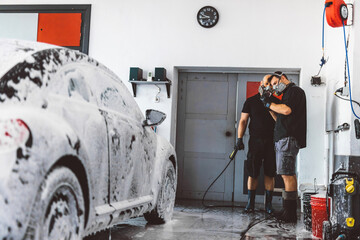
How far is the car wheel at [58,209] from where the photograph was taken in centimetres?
170

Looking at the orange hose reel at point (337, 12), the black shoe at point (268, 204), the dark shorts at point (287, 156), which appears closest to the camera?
the orange hose reel at point (337, 12)

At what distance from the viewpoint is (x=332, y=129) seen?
5273 mm

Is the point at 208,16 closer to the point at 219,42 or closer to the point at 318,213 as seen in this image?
the point at 219,42

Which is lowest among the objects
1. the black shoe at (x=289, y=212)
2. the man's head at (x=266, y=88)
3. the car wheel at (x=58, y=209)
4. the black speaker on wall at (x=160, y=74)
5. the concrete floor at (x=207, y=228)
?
the concrete floor at (x=207, y=228)

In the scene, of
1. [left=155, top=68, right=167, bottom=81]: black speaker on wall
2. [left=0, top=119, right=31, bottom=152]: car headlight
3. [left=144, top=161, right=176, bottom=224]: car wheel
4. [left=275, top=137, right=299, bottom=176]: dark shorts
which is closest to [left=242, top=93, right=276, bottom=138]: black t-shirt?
[left=275, top=137, right=299, bottom=176]: dark shorts

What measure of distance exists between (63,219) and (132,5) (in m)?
5.43

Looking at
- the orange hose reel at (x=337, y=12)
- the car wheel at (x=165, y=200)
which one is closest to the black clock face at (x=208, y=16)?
the orange hose reel at (x=337, y=12)

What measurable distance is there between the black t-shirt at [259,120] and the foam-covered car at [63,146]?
2.72 meters

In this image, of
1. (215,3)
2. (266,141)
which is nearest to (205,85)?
(215,3)

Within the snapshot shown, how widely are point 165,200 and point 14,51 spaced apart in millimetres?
2302

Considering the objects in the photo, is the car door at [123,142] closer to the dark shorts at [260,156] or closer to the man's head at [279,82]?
the man's head at [279,82]

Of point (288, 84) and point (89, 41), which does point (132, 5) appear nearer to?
point (89, 41)

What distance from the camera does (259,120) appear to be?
5539mm

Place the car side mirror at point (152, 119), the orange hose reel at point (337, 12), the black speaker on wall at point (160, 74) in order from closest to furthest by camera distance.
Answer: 1. the car side mirror at point (152, 119)
2. the orange hose reel at point (337, 12)
3. the black speaker on wall at point (160, 74)
